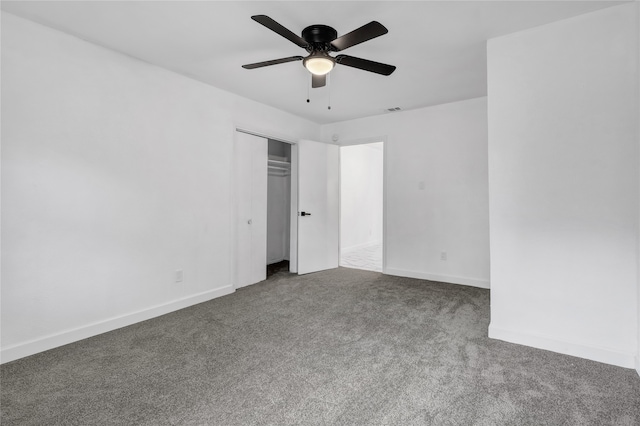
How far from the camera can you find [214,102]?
3.70 meters

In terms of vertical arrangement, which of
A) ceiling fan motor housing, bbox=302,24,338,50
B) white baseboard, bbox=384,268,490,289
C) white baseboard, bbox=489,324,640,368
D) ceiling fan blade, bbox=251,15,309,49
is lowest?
white baseboard, bbox=489,324,640,368

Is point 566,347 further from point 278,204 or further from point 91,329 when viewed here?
point 278,204

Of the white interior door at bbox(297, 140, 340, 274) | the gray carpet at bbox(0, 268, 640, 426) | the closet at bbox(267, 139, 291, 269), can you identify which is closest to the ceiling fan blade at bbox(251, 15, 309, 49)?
the gray carpet at bbox(0, 268, 640, 426)

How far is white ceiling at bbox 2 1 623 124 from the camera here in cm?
217

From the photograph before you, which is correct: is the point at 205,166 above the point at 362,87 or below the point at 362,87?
below

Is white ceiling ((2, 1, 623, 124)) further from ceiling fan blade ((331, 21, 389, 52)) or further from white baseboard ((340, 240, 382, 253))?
white baseboard ((340, 240, 382, 253))

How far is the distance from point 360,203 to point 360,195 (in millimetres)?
190

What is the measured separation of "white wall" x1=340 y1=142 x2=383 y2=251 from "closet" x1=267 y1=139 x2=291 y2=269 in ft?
3.97

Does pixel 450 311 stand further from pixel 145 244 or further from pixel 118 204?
pixel 118 204

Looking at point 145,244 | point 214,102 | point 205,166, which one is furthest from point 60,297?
point 214,102

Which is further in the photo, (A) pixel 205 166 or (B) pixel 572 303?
(A) pixel 205 166

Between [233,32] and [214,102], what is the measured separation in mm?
1325

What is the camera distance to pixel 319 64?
7.55ft

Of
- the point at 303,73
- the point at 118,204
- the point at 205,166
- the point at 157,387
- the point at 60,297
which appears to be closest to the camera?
the point at 157,387
